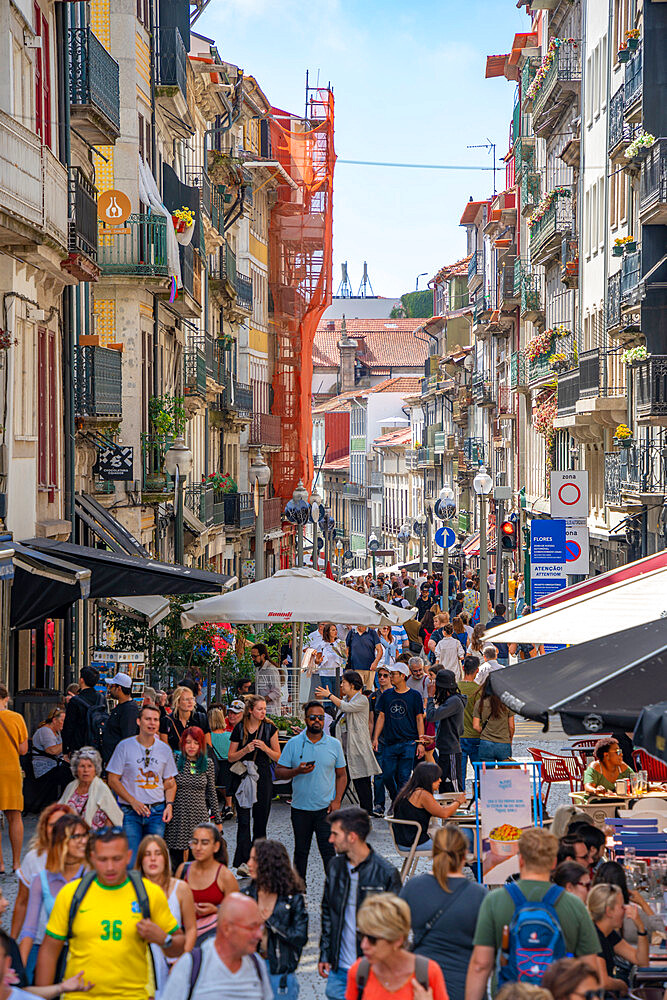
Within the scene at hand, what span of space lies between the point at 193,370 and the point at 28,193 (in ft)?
65.9

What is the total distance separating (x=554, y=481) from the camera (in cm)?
2216

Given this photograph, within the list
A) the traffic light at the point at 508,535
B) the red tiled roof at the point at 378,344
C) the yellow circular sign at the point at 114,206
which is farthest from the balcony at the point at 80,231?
the red tiled roof at the point at 378,344

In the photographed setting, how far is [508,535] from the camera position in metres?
32.5

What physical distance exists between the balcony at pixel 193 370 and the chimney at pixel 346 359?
307ft

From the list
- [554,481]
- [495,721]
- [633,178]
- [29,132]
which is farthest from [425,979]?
[633,178]

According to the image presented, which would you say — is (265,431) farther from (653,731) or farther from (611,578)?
(653,731)

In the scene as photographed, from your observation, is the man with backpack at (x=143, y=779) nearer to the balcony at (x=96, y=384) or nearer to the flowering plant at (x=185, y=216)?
the balcony at (x=96, y=384)

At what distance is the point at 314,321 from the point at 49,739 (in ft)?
175

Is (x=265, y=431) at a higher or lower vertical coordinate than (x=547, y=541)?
higher

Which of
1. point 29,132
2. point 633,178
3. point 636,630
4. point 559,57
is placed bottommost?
point 636,630

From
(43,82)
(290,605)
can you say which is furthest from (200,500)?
(290,605)

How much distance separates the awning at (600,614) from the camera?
39.1 ft

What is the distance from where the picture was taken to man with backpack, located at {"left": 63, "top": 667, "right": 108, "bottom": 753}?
1426 centimetres

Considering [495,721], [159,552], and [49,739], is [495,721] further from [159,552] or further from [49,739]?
[159,552]
